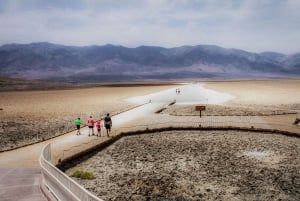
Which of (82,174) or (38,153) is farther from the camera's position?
(38,153)

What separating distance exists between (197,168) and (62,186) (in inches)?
346

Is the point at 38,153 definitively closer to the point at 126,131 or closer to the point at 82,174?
the point at 82,174

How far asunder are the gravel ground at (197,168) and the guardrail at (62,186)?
9.21 feet

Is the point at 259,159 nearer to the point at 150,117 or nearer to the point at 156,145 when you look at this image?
the point at 156,145

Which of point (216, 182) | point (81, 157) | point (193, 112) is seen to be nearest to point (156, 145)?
point (81, 157)

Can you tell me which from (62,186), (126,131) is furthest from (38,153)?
(62,186)

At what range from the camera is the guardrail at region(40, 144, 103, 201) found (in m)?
9.69

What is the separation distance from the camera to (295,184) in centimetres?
1611

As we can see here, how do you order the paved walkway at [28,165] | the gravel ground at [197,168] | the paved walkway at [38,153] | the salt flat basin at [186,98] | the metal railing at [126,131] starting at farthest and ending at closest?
the salt flat basin at [186,98] < the gravel ground at [197,168] < the paved walkway at [38,153] < the paved walkway at [28,165] < the metal railing at [126,131]

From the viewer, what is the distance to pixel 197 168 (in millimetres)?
18641

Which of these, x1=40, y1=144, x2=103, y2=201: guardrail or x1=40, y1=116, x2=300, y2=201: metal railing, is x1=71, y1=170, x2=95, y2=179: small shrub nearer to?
x1=40, y1=116, x2=300, y2=201: metal railing

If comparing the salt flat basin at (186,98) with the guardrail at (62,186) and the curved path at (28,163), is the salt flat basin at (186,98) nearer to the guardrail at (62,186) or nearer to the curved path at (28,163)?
the curved path at (28,163)

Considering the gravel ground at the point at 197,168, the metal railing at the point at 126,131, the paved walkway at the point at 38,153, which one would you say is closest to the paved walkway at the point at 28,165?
the paved walkway at the point at 38,153

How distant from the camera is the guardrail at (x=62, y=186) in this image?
9.69 metres
